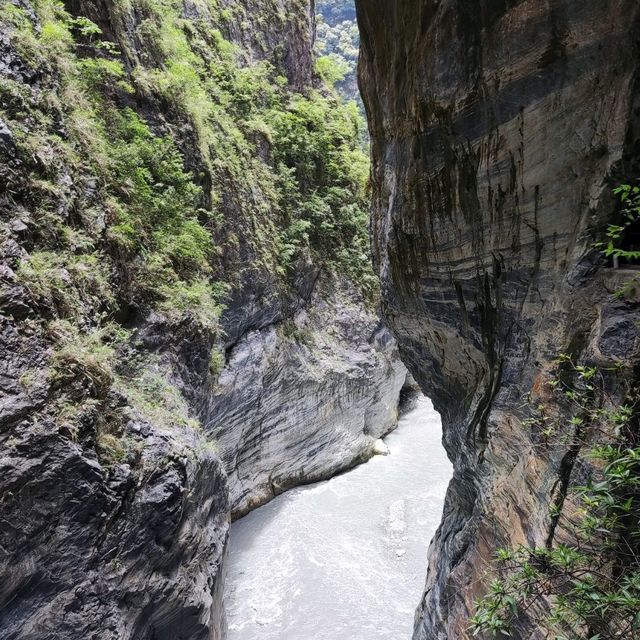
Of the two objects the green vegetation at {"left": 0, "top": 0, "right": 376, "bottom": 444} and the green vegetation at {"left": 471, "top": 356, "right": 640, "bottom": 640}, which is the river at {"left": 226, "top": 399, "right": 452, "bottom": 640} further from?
the green vegetation at {"left": 471, "top": 356, "right": 640, "bottom": 640}

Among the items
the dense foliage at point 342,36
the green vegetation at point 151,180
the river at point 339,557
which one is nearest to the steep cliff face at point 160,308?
the green vegetation at point 151,180

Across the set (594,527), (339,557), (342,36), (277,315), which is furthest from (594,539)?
(342,36)

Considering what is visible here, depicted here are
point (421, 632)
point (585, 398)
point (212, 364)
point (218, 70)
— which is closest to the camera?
point (585, 398)

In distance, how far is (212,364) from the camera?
866 cm

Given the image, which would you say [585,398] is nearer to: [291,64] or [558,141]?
[558,141]

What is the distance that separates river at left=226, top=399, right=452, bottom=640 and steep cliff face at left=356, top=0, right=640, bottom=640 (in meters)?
2.13

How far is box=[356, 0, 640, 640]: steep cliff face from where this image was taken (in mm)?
3230

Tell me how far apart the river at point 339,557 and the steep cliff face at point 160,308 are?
941 millimetres

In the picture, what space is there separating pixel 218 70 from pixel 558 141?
11141mm

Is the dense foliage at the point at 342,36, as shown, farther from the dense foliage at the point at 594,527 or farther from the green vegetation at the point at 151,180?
the dense foliage at the point at 594,527

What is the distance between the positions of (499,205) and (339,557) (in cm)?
838

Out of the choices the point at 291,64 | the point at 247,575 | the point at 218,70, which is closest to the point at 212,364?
the point at 247,575

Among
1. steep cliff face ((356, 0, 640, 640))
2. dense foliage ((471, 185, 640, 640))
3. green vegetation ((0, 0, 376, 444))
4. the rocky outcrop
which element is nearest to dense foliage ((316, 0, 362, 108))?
green vegetation ((0, 0, 376, 444))

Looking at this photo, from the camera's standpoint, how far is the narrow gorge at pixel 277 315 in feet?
10.7
